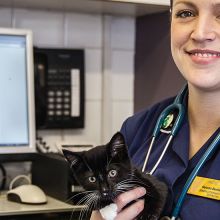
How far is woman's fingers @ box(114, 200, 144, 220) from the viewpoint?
94 centimetres

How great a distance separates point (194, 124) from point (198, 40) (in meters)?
0.20

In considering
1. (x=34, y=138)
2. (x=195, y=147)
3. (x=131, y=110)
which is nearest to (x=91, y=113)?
(x=131, y=110)

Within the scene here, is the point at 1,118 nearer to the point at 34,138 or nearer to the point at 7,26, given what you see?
the point at 34,138

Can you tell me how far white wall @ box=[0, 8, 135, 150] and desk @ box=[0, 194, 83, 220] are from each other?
0.29 m

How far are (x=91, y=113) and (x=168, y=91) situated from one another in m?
0.28

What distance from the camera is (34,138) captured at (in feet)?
5.00

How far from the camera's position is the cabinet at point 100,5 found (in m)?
1.51

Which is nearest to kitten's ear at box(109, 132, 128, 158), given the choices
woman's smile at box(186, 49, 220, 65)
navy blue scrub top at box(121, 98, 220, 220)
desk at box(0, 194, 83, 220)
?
navy blue scrub top at box(121, 98, 220, 220)

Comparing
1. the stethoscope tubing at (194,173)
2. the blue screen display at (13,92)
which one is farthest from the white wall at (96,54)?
the stethoscope tubing at (194,173)

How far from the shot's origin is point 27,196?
134cm

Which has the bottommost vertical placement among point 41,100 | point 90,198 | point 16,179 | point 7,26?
point 16,179

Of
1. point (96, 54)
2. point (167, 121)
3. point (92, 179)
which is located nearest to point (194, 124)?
point (167, 121)

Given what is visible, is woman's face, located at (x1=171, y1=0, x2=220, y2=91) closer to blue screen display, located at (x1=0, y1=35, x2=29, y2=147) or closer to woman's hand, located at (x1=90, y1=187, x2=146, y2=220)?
woman's hand, located at (x1=90, y1=187, x2=146, y2=220)

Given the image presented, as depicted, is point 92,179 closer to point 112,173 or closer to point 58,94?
point 112,173
